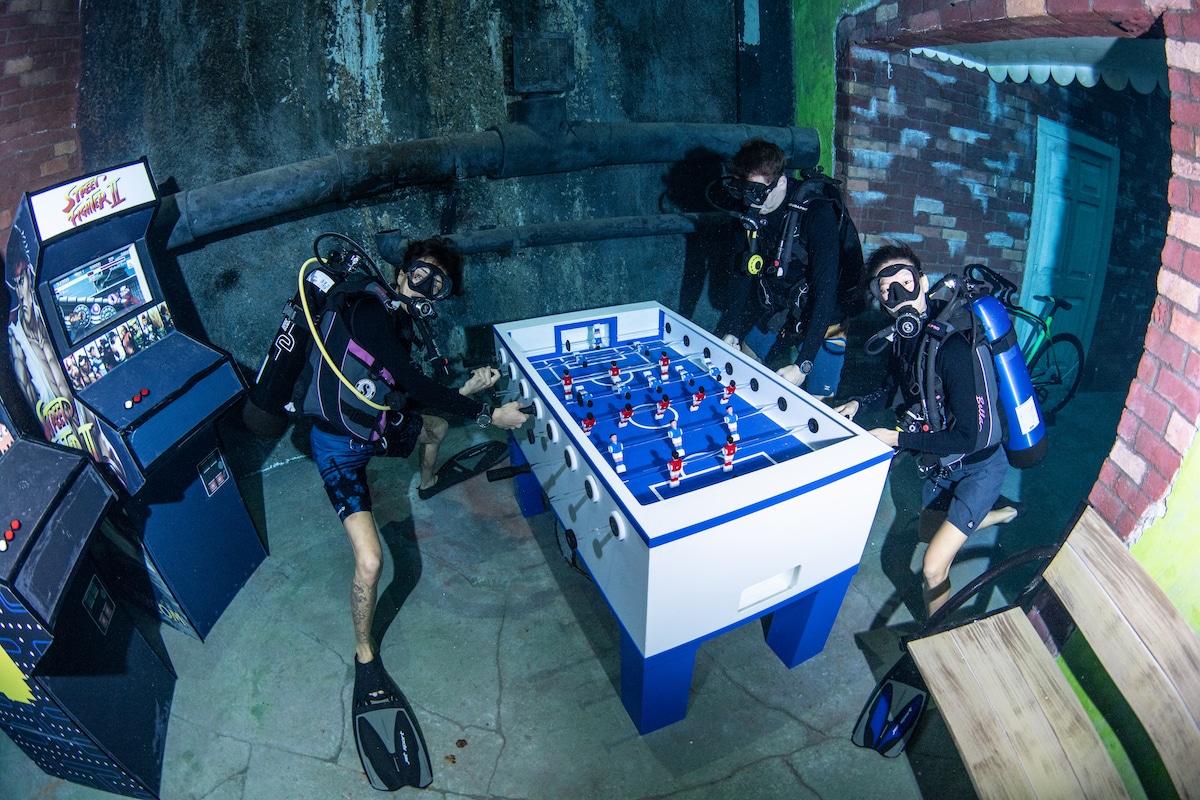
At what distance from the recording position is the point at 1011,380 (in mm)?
2775

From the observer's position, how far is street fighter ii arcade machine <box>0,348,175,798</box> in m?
2.12

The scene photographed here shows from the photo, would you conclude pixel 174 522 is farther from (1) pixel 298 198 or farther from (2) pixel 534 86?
(2) pixel 534 86

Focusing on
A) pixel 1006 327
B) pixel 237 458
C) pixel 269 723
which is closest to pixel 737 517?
pixel 1006 327

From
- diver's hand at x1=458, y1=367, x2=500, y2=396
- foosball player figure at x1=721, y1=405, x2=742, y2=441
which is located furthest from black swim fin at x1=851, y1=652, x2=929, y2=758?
diver's hand at x1=458, y1=367, x2=500, y2=396

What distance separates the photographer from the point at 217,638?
3.26 metres

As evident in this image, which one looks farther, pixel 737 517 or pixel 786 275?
pixel 786 275

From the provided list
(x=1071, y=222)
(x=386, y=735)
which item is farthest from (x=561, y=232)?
(x=1071, y=222)

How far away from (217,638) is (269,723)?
0.69 meters

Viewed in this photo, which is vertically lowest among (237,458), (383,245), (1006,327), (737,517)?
(237,458)

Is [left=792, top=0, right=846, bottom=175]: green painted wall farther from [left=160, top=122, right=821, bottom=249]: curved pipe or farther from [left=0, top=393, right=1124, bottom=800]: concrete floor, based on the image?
[left=0, top=393, right=1124, bottom=800]: concrete floor

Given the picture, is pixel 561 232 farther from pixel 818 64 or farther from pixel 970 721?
pixel 970 721

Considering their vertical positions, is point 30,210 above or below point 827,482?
above

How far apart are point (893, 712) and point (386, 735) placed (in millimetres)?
2181

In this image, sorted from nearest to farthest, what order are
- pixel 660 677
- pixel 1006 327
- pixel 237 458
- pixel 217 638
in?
pixel 660 677 < pixel 1006 327 < pixel 217 638 < pixel 237 458
